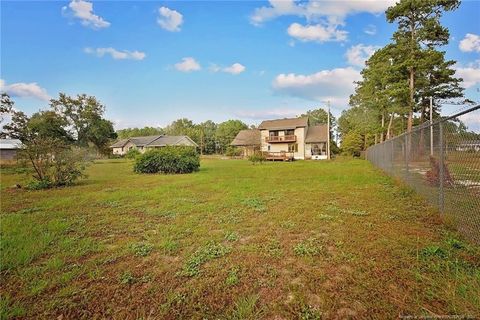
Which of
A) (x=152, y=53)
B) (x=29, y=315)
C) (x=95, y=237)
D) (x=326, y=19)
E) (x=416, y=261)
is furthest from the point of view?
(x=152, y=53)

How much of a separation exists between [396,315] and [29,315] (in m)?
3.21

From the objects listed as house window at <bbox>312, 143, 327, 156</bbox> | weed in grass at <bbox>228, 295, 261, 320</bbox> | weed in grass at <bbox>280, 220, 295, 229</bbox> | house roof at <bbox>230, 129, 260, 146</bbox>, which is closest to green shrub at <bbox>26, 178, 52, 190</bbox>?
weed in grass at <bbox>280, 220, 295, 229</bbox>

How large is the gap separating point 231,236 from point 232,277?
4.20ft

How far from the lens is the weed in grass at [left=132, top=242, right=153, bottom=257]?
132 inches

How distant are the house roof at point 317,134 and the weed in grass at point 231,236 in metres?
31.6

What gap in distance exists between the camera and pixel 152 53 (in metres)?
14.7

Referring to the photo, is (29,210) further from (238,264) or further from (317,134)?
(317,134)

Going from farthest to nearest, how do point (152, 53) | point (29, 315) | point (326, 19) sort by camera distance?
point (152, 53) → point (326, 19) → point (29, 315)

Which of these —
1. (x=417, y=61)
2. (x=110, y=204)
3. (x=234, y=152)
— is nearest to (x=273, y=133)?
(x=234, y=152)

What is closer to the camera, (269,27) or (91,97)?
(269,27)

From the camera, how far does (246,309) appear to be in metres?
2.10

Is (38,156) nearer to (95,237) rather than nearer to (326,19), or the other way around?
(95,237)

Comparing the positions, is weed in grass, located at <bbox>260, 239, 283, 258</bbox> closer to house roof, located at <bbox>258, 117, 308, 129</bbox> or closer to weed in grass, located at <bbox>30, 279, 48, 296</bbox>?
weed in grass, located at <bbox>30, 279, 48, 296</bbox>

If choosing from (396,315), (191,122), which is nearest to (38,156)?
(396,315)
